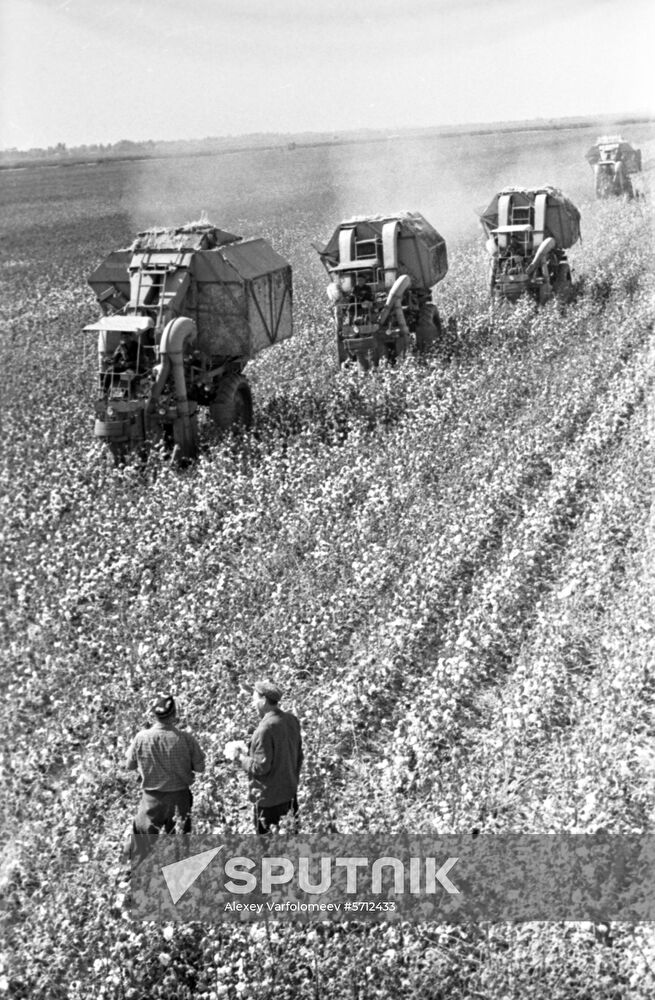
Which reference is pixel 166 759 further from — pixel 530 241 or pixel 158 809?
pixel 530 241

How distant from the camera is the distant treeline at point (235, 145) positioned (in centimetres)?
10314

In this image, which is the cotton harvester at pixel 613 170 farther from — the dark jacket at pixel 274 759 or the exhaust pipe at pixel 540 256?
the dark jacket at pixel 274 759

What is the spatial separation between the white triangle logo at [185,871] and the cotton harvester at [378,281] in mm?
13473

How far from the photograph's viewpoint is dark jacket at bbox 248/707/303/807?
7.14 meters

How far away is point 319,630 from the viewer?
9945mm

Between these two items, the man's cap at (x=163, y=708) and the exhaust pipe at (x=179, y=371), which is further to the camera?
the exhaust pipe at (x=179, y=371)

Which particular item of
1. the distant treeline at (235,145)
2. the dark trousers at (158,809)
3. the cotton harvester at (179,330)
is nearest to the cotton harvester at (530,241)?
the cotton harvester at (179,330)

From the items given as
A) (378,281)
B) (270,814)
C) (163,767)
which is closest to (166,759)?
(163,767)

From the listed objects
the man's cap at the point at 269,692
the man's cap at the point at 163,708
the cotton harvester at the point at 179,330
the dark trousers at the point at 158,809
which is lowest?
the dark trousers at the point at 158,809

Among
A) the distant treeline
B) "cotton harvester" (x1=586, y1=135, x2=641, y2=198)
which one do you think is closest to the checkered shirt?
"cotton harvester" (x1=586, y1=135, x2=641, y2=198)

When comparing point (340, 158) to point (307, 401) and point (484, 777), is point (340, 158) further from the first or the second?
point (484, 777)

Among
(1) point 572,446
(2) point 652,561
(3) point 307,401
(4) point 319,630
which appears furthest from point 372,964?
(3) point 307,401

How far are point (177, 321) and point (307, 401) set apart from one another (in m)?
3.18

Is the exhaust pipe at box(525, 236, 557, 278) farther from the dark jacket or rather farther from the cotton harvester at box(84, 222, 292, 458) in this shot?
the dark jacket
